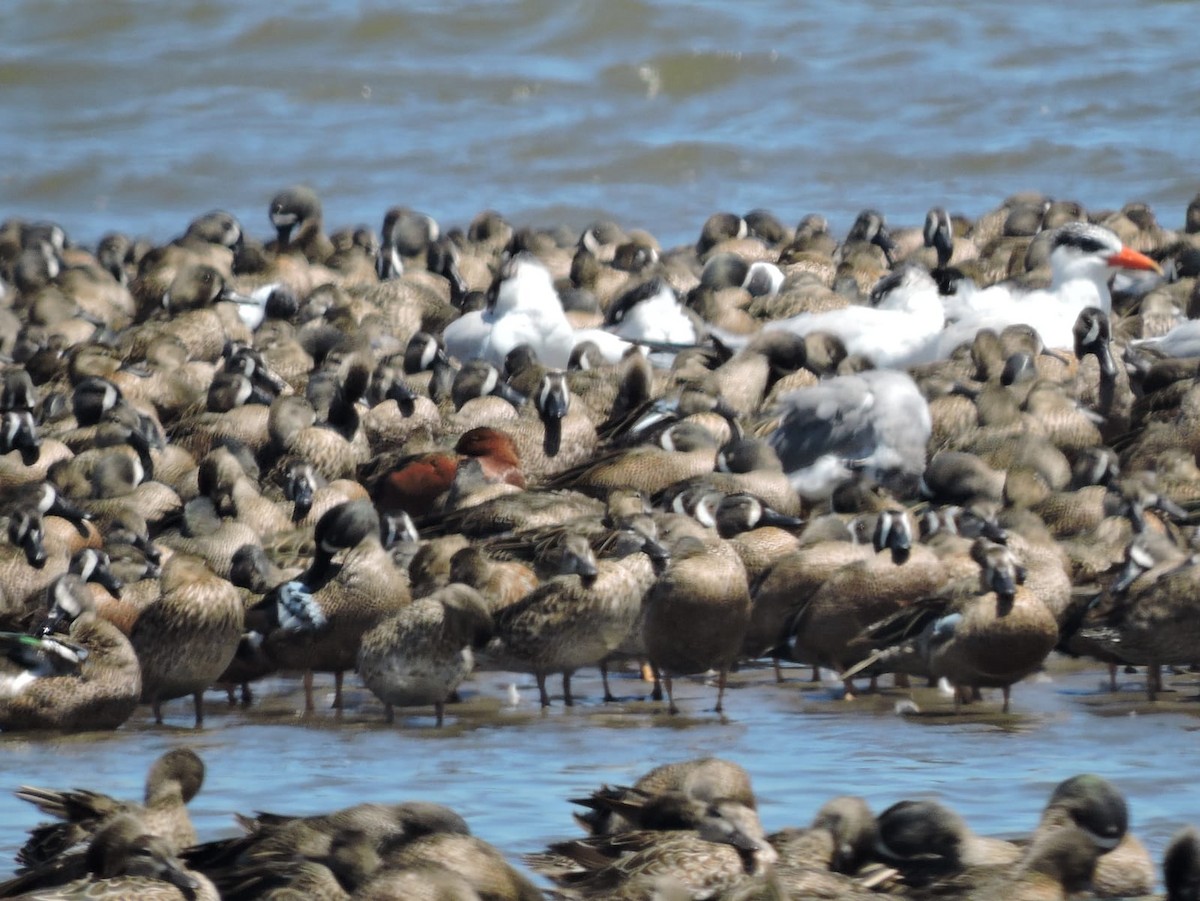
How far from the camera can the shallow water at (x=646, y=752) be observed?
8.00m

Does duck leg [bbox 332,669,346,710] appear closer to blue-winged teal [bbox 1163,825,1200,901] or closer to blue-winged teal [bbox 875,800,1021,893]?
blue-winged teal [bbox 875,800,1021,893]

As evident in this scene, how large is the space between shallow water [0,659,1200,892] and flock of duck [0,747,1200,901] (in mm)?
480

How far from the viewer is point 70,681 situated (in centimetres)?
945

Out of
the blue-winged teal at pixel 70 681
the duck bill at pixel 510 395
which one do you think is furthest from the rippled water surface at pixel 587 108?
the blue-winged teal at pixel 70 681

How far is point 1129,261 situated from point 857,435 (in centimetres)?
458

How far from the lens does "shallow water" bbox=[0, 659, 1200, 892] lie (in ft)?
26.2

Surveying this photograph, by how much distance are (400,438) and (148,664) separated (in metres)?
4.68

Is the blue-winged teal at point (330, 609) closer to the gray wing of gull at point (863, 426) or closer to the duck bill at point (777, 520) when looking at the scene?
the duck bill at point (777, 520)

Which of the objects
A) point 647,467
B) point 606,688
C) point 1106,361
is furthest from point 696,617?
point 1106,361

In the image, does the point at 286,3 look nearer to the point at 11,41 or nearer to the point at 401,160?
the point at 11,41

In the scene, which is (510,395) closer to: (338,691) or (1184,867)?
(338,691)

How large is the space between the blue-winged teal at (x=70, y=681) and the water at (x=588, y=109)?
1900 centimetres

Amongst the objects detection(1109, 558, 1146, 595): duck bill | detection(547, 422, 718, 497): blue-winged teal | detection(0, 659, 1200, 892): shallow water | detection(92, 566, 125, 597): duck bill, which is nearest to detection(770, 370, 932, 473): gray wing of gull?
detection(547, 422, 718, 497): blue-winged teal

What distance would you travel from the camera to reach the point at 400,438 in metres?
14.5
